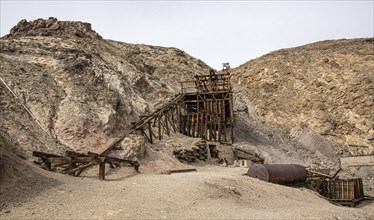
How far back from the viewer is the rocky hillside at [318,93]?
33094mm

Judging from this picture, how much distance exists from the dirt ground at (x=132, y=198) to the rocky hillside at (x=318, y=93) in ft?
70.7

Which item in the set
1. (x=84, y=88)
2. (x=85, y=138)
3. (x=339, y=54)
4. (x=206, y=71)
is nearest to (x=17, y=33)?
(x=84, y=88)

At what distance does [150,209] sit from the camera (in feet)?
29.2

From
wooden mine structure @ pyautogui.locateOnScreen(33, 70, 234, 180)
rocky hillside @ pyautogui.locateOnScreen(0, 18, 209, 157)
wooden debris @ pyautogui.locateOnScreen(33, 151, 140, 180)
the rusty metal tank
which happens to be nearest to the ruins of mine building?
wooden mine structure @ pyautogui.locateOnScreen(33, 70, 234, 180)

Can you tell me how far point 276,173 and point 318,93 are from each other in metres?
23.3

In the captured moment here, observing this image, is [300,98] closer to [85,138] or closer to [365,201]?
[365,201]

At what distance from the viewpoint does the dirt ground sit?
27.4ft

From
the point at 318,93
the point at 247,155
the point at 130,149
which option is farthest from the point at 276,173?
the point at 318,93

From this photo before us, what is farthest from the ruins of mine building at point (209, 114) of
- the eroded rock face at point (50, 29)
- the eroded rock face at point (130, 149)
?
the eroded rock face at point (50, 29)

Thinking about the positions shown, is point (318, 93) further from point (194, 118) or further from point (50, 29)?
point (50, 29)

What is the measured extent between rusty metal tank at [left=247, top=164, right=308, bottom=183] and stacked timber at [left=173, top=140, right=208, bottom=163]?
11.8 feet

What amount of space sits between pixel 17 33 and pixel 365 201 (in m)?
27.1

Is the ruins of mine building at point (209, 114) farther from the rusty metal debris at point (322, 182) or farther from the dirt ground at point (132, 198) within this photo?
the dirt ground at point (132, 198)

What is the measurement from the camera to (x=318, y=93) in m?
37.7
